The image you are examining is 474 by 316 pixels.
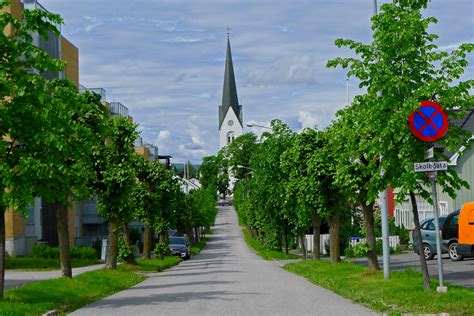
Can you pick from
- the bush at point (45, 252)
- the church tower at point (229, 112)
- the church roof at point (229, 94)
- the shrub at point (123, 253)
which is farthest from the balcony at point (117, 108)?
the church tower at point (229, 112)

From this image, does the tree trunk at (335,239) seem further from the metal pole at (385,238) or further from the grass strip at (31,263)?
the grass strip at (31,263)

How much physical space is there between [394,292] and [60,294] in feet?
24.4

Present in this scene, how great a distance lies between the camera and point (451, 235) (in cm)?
2875

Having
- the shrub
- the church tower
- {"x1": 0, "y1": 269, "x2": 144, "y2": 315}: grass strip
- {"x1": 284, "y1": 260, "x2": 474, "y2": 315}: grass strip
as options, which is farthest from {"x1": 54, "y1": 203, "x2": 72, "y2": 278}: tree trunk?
the church tower

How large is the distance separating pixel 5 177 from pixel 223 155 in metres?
125

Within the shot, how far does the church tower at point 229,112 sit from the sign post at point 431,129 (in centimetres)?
14127

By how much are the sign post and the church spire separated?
139468 mm

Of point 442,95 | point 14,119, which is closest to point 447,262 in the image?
point 442,95

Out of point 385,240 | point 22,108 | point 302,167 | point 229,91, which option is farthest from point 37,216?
point 229,91

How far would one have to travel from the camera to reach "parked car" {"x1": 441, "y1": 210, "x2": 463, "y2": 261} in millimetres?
28188

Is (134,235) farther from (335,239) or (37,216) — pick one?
(335,239)

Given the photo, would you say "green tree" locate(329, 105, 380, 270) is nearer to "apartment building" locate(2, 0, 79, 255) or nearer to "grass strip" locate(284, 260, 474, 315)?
"grass strip" locate(284, 260, 474, 315)

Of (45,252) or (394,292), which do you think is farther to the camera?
(45,252)

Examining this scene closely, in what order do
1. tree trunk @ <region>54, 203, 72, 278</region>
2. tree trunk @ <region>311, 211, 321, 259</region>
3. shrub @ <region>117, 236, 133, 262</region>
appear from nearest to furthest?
tree trunk @ <region>54, 203, 72, 278</region>, shrub @ <region>117, 236, 133, 262</region>, tree trunk @ <region>311, 211, 321, 259</region>
